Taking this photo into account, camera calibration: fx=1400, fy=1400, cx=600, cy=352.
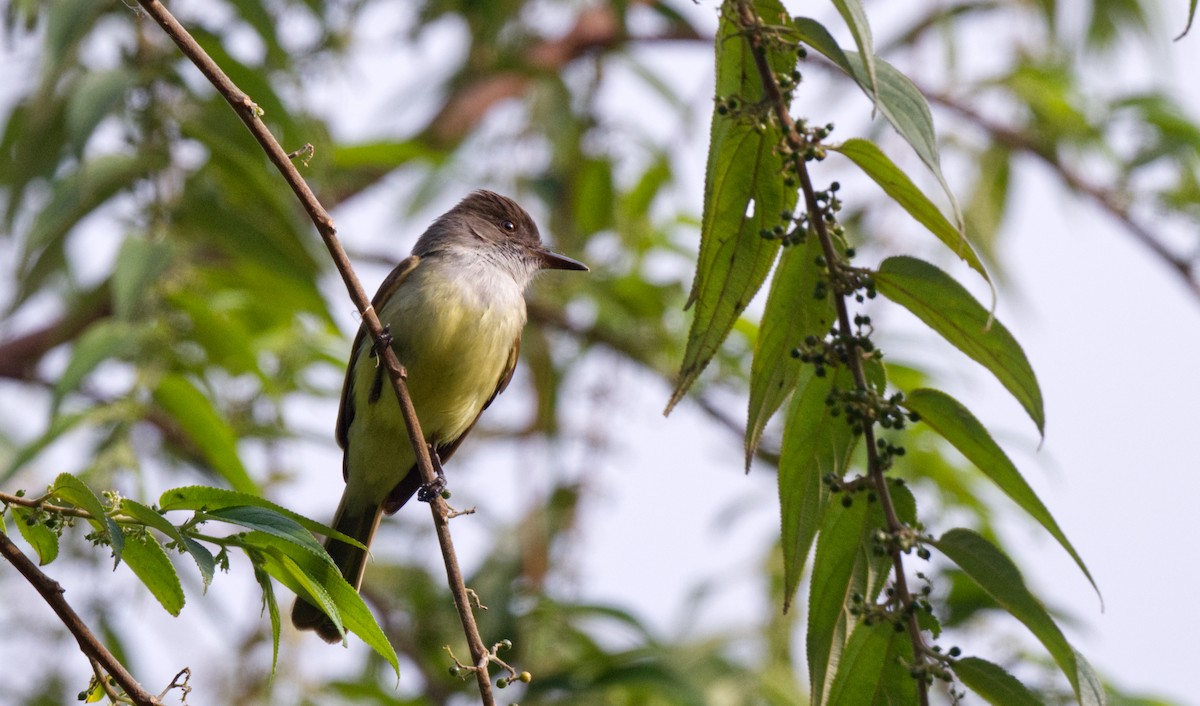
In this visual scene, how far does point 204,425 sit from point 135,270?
429 millimetres

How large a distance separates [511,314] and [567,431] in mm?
893

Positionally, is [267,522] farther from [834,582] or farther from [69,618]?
[834,582]

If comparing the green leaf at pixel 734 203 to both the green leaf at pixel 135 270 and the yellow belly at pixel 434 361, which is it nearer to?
the green leaf at pixel 135 270

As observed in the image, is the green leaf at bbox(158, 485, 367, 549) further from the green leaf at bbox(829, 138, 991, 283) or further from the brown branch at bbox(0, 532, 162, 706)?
the green leaf at bbox(829, 138, 991, 283)

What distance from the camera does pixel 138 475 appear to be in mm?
3445

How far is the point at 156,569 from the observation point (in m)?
1.97

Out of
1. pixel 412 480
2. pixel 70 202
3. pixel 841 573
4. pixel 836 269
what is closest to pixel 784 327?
pixel 836 269

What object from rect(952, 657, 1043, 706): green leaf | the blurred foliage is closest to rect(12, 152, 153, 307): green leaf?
the blurred foliage

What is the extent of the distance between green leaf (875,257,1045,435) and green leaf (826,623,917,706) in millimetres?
386

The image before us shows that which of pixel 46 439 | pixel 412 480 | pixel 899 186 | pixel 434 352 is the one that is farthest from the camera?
pixel 412 480

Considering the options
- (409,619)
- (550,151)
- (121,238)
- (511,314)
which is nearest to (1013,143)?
(550,151)

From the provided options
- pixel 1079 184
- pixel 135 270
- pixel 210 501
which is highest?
pixel 1079 184

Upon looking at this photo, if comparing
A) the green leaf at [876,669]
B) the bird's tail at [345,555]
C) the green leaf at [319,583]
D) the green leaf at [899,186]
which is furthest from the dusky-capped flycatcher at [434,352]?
the green leaf at [899,186]

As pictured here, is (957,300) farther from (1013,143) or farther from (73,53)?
(1013,143)
